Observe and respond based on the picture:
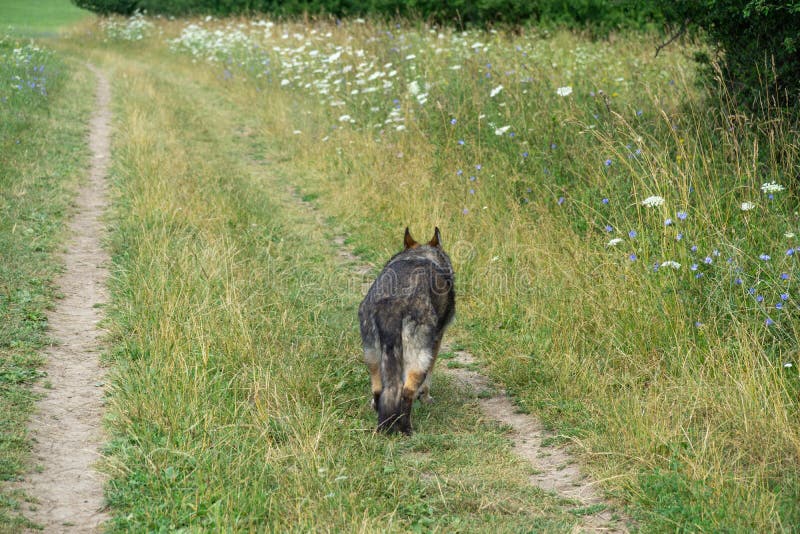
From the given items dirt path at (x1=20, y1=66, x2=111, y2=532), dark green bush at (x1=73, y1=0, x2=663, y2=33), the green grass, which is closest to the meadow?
dirt path at (x1=20, y1=66, x2=111, y2=532)

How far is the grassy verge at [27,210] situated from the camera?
478cm

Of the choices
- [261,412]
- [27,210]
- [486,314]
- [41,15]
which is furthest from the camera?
[41,15]

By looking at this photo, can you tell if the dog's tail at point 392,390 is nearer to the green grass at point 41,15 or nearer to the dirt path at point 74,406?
the dirt path at point 74,406

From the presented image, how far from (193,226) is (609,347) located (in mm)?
4520

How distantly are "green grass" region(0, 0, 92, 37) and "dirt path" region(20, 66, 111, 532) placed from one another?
2214 cm

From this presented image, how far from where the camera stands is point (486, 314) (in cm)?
666

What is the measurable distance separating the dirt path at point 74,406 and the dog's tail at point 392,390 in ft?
5.07

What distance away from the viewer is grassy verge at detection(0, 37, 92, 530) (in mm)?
4775

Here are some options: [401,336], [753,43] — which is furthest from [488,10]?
[401,336]

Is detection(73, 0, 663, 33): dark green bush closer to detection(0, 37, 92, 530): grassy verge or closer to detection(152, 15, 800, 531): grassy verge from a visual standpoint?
detection(152, 15, 800, 531): grassy verge

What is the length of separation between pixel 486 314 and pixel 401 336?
197 cm

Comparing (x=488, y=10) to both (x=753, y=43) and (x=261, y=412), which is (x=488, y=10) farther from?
(x=261, y=412)

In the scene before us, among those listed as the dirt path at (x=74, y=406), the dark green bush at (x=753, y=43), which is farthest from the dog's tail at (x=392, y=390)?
the dark green bush at (x=753, y=43)

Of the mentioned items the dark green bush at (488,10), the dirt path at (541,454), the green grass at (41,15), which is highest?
the dark green bush at (488,10)
